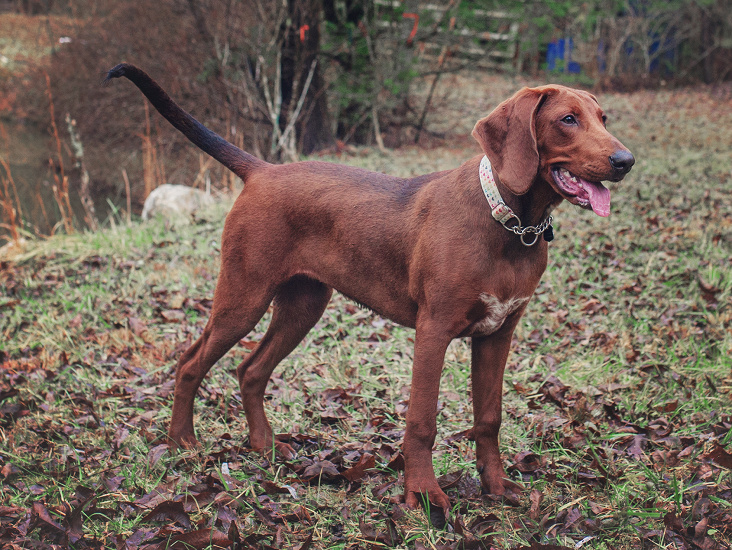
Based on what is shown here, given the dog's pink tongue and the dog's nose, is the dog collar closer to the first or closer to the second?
the dog's pink tongue

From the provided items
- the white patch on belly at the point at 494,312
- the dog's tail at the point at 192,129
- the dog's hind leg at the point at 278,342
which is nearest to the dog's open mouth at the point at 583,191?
the white patch on belly at the point at 494,312

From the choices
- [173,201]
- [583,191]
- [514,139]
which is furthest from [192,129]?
[173,201]

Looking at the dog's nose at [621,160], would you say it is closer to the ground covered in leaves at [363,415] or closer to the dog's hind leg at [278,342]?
the ground covered in leaves at [363,415]

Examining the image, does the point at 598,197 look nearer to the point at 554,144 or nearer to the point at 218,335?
the point at 554,144

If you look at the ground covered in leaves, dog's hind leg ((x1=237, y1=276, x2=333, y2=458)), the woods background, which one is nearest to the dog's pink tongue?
the ground covered in leaves

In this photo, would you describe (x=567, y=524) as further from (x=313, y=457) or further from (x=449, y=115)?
(x=449, y=115)

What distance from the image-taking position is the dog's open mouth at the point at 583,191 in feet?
8.03

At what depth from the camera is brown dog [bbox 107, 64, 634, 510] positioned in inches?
102

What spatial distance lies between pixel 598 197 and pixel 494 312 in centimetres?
60

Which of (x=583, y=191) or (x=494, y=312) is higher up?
(x=583, y=191)

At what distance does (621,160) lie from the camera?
2385 millimetres

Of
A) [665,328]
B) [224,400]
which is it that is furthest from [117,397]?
[665,328]

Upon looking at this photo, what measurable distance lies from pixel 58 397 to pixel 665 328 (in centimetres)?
409

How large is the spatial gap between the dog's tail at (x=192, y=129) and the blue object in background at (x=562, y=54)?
53.1ft
